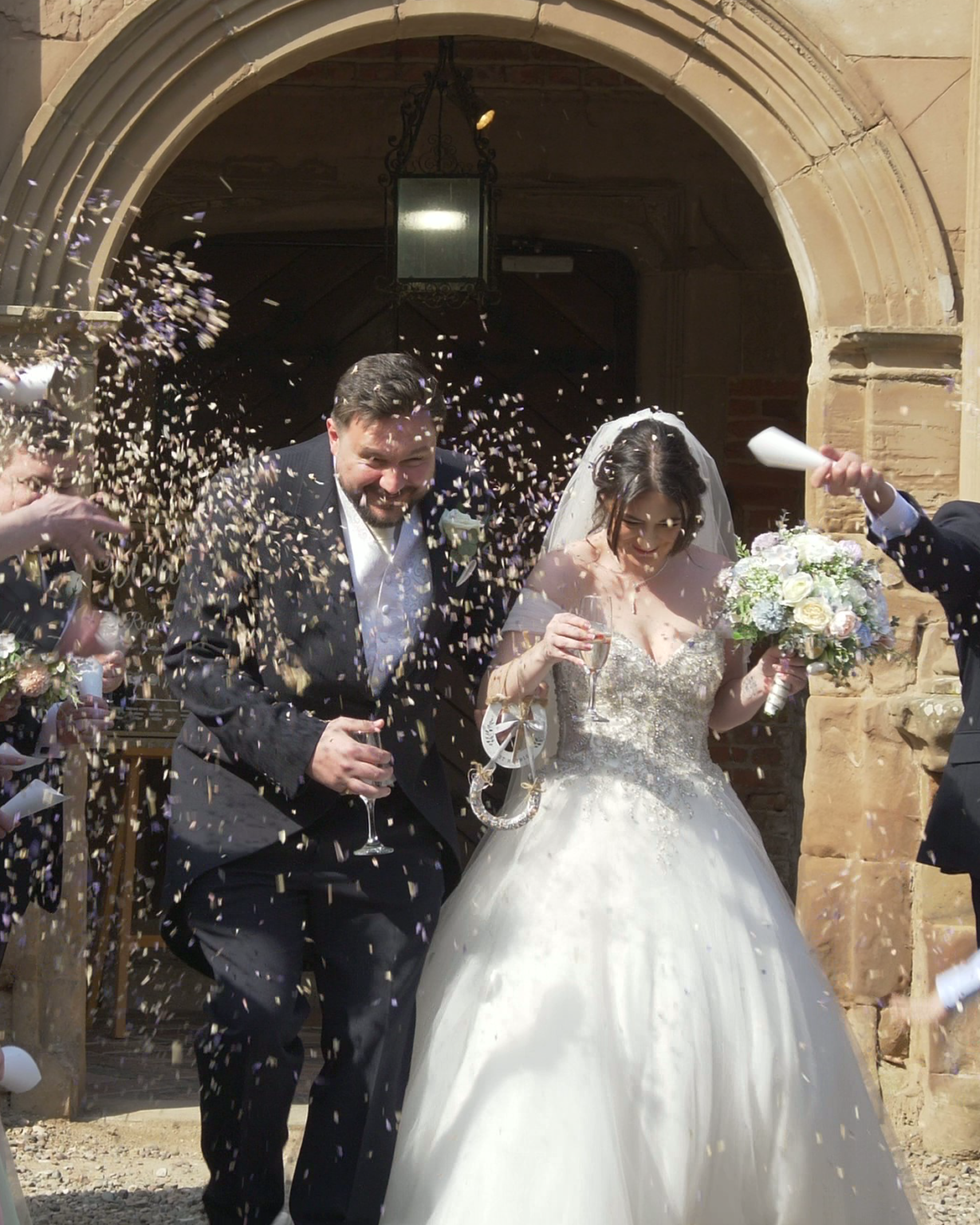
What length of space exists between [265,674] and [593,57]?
2.51m

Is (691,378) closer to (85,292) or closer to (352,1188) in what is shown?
(85,292)

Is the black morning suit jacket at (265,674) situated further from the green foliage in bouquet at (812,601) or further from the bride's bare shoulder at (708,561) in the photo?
the bride's bare shoulder at (708,561)

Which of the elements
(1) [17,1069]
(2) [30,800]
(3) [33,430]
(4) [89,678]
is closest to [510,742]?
(4) [89,678]

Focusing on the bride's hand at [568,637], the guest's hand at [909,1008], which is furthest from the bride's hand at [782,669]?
the guest's hand at [909,1008]

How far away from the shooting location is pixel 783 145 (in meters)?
5.36

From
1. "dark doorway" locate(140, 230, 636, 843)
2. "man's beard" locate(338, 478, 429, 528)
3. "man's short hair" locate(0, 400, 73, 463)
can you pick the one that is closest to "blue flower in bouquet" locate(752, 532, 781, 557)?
"man's beard" locate(338, 478, 429, 528)

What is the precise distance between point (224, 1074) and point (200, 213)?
4846mm

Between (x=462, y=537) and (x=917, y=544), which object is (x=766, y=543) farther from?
(x=462, y=537)

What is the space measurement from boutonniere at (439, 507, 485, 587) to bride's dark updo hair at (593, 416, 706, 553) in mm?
398

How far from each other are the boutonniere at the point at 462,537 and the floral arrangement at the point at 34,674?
888 millimetres

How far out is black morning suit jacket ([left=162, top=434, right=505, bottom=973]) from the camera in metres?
3.84

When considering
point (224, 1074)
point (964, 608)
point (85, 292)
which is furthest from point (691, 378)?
point (224, 1074)

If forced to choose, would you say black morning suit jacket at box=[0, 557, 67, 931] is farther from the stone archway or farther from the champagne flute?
the stone archway

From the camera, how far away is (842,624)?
13.1ft
